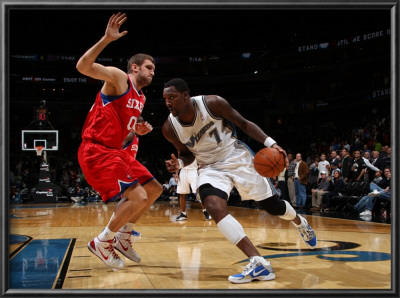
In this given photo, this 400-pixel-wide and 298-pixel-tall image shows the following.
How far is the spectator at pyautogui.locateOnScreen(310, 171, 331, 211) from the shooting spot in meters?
10.8

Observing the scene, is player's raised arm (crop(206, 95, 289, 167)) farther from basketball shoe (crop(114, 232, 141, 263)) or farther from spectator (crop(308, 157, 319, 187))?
spectator (crop(308, 157, 319, 187))

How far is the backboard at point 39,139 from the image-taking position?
54.3 feet

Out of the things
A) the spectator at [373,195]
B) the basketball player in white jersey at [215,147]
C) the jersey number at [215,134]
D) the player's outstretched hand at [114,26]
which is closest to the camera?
the player's outstretched hand at [114,26]

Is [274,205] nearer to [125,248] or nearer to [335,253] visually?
[335,253]

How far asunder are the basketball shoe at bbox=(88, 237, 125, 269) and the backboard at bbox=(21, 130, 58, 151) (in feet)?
45.3

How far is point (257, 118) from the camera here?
2542 cm

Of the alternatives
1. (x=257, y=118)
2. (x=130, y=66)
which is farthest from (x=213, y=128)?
(x=257, y=118)

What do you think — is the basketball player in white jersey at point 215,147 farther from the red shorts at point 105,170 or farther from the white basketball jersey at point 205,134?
the red shorts at point 105,170

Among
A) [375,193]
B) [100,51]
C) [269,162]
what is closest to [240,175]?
[269,162]

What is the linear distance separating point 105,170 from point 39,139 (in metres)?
14.4

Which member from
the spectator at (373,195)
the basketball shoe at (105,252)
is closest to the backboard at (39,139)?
the spectator at (373,195)

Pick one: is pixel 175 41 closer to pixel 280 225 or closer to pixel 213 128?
pixel 280 225

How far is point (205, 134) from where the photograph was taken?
3.68 meters

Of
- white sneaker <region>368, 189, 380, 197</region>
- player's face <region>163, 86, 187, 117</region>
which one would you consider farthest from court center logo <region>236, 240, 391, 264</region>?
white sneaker <region>368, 189, 380, 197</region>
